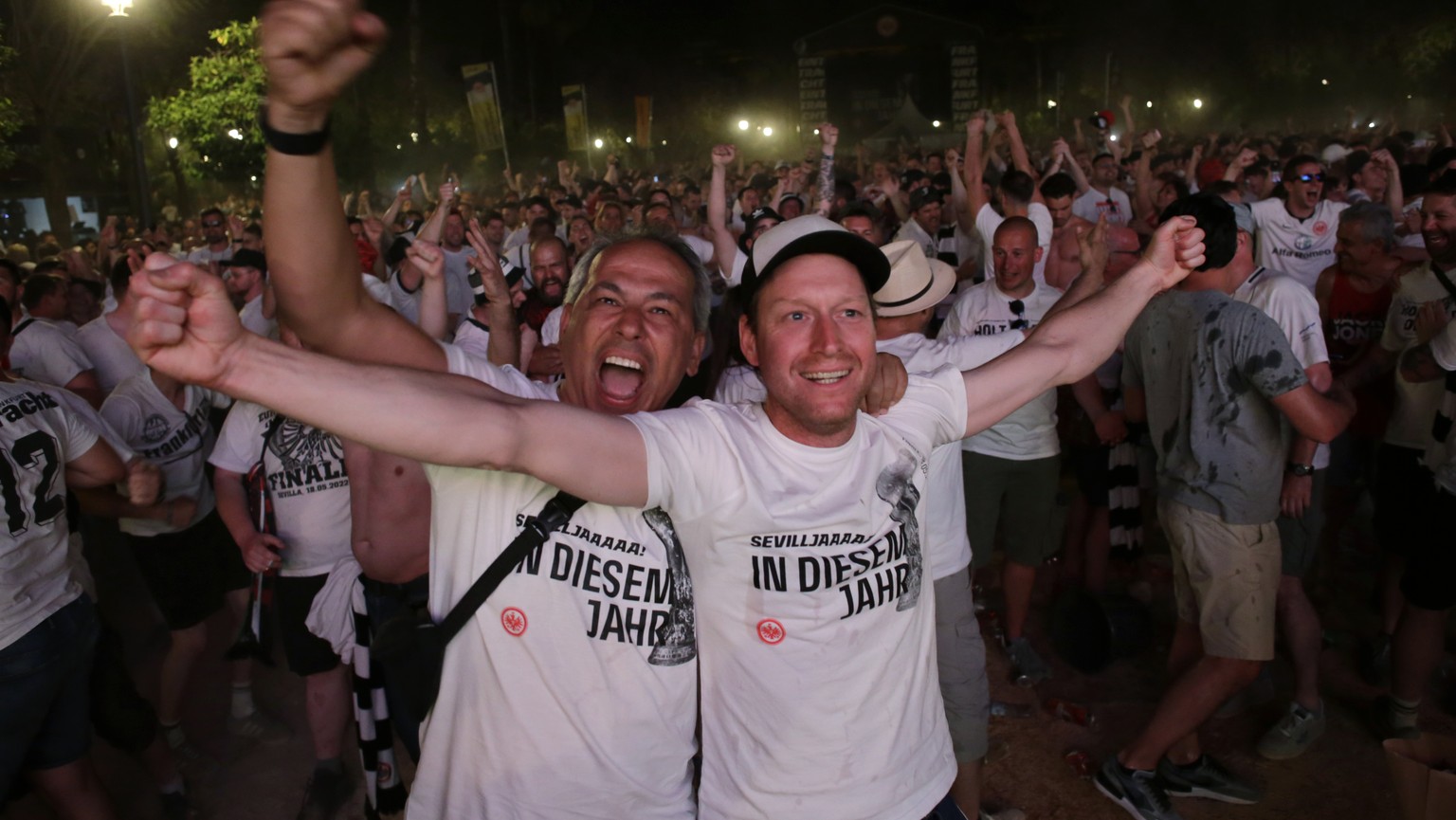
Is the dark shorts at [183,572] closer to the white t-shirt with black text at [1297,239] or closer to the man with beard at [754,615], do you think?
the man with beard at [754,615]

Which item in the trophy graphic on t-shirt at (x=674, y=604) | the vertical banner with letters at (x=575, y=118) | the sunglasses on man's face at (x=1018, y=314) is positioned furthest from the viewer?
the vertical banner with letters at (x=575, y=118)

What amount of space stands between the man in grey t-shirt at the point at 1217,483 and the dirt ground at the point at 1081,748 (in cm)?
24

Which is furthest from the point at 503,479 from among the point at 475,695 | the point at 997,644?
the point at 997,644


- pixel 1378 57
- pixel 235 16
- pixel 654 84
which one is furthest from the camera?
pixel 654 84

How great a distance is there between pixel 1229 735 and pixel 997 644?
1325 millimetres

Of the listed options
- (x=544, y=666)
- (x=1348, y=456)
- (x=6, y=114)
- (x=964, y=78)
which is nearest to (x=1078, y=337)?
(x=544, y=666)

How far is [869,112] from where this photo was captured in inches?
2295

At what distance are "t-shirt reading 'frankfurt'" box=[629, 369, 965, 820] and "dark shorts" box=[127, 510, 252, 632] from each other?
11.6ft

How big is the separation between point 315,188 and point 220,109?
79.2 feet

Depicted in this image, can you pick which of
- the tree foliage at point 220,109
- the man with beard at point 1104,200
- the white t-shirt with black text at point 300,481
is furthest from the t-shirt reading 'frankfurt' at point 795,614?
the tree foliage at point 220,109

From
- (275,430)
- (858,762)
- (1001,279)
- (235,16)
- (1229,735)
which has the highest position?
(235,16)

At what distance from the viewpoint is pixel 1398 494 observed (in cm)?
500

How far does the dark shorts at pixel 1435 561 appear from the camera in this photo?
160 inches

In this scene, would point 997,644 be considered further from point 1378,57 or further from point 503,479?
point 1378,57
